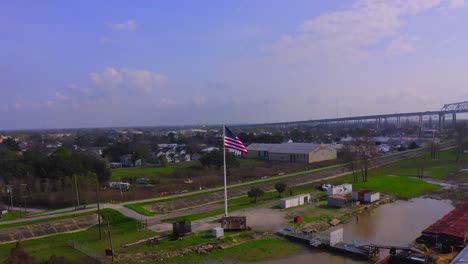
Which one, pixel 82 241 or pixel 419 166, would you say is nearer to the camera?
pixel 82 241

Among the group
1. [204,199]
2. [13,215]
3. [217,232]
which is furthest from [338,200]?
[13,215]

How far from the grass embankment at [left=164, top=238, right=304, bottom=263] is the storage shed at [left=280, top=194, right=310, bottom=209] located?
787cm

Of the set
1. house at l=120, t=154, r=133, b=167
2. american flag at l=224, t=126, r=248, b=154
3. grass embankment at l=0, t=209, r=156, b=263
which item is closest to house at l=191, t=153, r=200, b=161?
house at l=120, t=154, r=133, b=167

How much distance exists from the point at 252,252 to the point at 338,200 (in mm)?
13425

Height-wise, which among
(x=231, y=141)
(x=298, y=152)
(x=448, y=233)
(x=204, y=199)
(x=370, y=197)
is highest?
(x=231, y=141)

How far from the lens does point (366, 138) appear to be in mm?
47344

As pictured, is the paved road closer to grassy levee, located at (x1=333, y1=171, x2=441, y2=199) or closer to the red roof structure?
grassy levee, located at (x1=333, y1=171, x2=441, y2=199)

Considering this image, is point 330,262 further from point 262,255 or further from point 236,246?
point 236,246

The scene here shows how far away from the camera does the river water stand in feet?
69.4

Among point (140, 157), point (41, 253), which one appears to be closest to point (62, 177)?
point (41, 253)

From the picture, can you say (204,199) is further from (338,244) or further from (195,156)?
(195,156)

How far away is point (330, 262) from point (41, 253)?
16685 millimetres

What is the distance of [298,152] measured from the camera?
6944 centimetres

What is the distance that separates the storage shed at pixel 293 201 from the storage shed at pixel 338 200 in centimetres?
215
